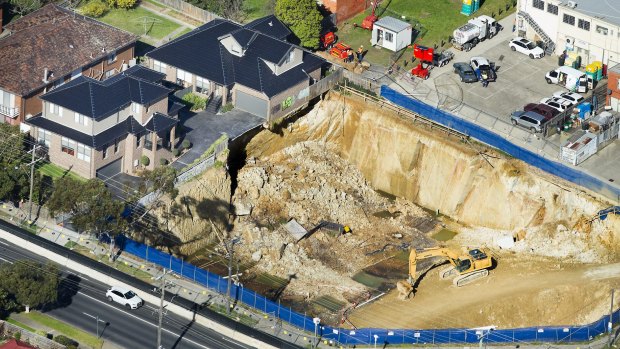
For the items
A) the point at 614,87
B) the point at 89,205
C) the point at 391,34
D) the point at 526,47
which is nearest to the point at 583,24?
the point at 526,47

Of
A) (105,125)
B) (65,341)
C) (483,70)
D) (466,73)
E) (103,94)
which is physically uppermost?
(103,94)

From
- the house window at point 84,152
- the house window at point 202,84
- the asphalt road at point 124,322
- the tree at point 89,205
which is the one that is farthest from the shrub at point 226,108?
the asphalt road at point 124,322

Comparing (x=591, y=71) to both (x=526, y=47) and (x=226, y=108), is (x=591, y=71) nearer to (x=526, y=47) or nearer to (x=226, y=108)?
(x=526, y=47)

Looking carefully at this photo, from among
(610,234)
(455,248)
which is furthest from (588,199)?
(455,248)

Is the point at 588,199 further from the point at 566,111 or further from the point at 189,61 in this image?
the point at 189,61

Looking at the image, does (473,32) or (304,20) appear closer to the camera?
(304,20)

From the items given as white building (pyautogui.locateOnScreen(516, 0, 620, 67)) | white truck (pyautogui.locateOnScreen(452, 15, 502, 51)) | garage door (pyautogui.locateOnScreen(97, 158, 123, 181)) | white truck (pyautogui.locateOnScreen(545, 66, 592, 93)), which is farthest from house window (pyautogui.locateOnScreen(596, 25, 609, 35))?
garage door (pyautogui.locateOnScreen(97, 158, 123, 181))

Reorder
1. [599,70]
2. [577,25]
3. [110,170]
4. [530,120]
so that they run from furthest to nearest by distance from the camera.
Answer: [577,25]
[599,70]
[530,120]
[110,170]
